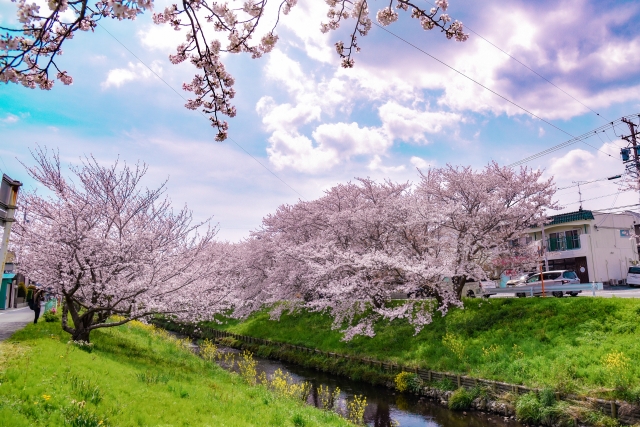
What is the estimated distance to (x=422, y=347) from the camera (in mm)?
19609

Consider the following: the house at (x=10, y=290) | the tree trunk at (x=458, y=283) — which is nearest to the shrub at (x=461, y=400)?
the tree trunk at (x=458, y=283)

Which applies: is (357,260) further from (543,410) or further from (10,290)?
(10,290)

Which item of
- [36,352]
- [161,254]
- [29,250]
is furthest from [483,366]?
[29,250]

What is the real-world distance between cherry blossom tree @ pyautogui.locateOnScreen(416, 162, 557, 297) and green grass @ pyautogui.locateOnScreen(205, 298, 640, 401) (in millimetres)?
2327

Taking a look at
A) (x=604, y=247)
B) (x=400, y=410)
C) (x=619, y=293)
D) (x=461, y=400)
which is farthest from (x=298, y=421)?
(x=604, y=247)

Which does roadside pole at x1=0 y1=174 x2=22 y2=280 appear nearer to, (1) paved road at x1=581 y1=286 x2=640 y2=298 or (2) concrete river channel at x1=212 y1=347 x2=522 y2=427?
(2) concrete river channel at x1=212 y1=347 x2=522 y2=427

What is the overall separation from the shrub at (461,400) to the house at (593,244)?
30.1 meters

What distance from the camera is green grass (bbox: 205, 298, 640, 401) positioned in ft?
42.3

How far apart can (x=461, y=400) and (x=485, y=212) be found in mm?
10514

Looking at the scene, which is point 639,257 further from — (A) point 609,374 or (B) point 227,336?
(B) point 227,336

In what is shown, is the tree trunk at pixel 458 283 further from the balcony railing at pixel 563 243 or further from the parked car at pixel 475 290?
the balcony railing at pixel 563 243

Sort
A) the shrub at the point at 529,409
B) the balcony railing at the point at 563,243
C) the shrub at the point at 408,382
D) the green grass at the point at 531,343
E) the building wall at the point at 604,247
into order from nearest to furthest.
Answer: the shrub at the point at 529,409, the green grass at the point at 531,343, the shrub at the point at 408,382, the building wall at the point at 604,247, the balcony railing at the point at 563,243

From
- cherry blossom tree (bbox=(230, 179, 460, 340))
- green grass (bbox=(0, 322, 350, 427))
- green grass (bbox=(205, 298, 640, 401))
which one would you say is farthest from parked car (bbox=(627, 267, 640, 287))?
green grass (bbox=(0, 322, 350, 427))

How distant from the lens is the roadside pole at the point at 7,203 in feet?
43.3
